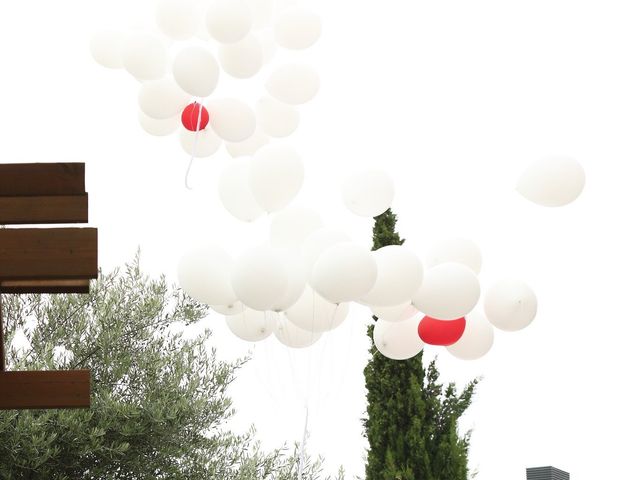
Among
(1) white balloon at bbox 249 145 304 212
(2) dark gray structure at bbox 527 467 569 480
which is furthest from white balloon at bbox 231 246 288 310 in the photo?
(2) dark gray structure at bbox 527 467 569 480

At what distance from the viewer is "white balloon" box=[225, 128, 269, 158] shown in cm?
529

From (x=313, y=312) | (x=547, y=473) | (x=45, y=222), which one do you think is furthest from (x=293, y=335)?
(x=547, y=473)

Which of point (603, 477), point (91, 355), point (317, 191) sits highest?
point (317, 191)

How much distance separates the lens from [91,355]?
937cm

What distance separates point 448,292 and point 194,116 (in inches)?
66.2

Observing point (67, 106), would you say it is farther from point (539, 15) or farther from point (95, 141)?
point (539, 15)

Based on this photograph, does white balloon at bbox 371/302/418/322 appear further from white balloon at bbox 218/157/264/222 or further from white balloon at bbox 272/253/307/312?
white balloon at bbox 218/157/264/222

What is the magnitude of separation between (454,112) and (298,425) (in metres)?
3.48

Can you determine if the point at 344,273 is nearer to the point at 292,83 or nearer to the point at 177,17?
the point at 292,83

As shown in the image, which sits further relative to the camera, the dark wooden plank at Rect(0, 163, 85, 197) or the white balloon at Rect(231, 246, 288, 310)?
the white balloon at Rect(231, 246, 288, 310)

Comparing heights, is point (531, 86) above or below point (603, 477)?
above

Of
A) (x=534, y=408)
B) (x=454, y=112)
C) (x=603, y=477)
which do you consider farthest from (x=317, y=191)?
(x=603, y=477)

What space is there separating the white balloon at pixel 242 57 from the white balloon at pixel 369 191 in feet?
2.64

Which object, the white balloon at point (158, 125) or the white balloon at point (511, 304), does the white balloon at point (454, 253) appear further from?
the white balloon at point (158, 125)
